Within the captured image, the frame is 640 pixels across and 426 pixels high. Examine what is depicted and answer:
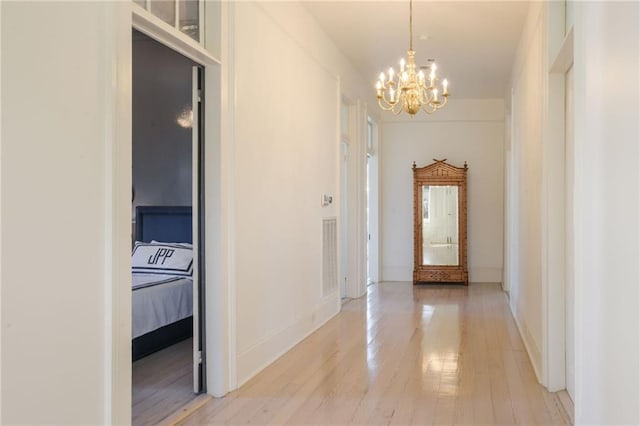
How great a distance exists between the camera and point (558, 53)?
11.6 feet

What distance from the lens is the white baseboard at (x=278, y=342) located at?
4.04 m

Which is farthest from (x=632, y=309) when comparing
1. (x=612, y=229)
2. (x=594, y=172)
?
(x=594, y=172)

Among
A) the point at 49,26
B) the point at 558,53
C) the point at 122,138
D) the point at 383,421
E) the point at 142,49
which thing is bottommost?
the point at 383,421

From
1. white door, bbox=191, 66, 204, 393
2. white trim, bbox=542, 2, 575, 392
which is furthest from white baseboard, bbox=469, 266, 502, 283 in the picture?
white door, bbox=191, 66, 204, 393

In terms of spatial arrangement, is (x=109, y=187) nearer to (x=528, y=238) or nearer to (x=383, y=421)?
(x=383, y=421)

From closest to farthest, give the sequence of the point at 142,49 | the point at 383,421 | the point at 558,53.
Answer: the point at 383,421, the point at 558,53, the point at 142,49

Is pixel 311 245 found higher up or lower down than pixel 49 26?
lower down

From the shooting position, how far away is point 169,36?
3148 millimetres

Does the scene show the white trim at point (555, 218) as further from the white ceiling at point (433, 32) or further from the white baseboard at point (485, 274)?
the white baseboard at point (485, 274)

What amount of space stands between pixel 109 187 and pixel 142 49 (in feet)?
14.4

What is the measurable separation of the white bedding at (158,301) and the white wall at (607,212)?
3231 millimetres

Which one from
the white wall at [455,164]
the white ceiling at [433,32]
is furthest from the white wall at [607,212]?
the white wall at [455,164]

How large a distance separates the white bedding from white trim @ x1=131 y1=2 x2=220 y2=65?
80.0 inches

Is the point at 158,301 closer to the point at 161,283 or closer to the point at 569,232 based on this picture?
the point at 161,283
